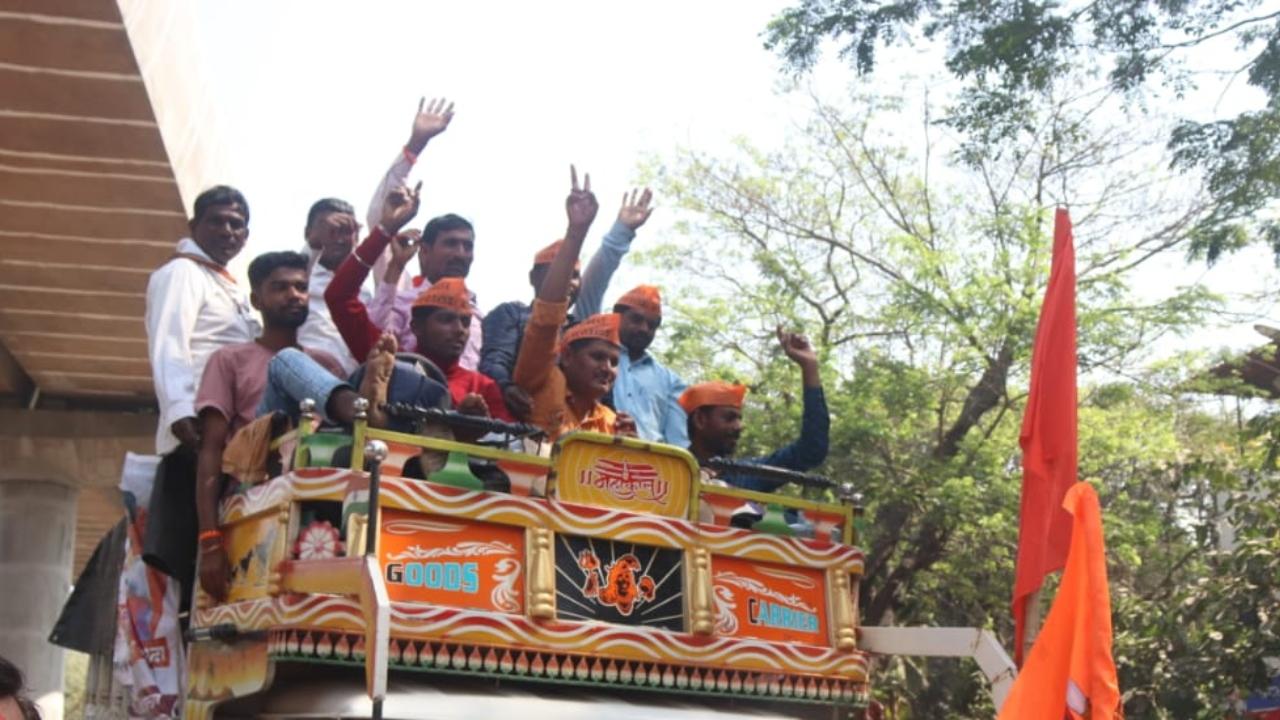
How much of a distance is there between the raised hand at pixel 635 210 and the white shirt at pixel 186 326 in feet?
5.63

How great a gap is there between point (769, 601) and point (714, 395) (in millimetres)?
1327

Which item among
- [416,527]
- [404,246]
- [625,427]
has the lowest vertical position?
[416,527]

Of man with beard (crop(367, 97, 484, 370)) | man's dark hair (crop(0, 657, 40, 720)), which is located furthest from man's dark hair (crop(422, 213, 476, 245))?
man's dark hair (crop(0, 657, 40, 720))

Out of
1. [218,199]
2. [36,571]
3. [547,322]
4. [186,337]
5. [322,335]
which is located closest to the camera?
[547,322]

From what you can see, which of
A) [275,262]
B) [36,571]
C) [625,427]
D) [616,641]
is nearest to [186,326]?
[275,262]

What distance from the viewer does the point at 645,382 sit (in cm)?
688

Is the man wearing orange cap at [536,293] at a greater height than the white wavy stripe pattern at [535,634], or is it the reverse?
the man wearing orange cap at [536,293]

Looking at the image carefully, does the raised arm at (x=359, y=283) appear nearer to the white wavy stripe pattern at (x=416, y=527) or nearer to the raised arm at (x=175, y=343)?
the raised arm at (x=175, y=343)

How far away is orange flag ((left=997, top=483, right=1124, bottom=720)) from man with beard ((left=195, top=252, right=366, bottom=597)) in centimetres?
221

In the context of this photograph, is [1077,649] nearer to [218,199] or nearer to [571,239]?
[571,239]

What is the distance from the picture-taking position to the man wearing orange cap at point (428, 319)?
19.7 ft

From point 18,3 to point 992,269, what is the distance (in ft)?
35.9

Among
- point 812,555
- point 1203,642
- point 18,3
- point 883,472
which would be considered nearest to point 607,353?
point 812,555

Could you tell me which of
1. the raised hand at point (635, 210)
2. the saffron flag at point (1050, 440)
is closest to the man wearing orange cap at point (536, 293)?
A: the raised hand at point (635, 210)
